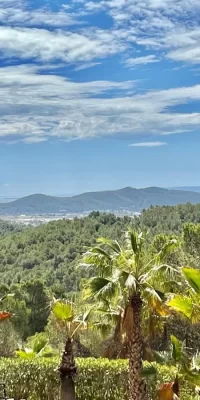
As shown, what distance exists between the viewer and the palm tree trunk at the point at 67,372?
35.1ft

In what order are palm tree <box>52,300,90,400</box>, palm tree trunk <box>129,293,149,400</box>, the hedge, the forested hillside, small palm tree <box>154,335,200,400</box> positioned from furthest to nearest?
the forested hillside
the hedge
palm tree <box>52,300,90,400</box>
palm tree trunk <box>129,293,149,400</box>
small palm tree <box>154,335,200,400</box>

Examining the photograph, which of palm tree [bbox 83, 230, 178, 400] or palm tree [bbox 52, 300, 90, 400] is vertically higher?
palm tree [bbox 83, 230, 178, 400]

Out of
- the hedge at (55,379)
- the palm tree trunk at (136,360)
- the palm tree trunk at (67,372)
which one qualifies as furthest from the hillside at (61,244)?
the palm tree trunk at (136,360)

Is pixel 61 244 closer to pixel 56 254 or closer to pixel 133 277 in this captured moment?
pixel 56 254

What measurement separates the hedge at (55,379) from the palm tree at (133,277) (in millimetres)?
2071

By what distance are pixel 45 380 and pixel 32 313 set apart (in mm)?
11653

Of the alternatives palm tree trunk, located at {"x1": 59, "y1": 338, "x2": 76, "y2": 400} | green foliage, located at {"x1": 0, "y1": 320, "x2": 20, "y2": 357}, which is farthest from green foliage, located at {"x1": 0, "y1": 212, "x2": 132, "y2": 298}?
palm tree trunk, located at {"x1": 59, "y1": 338, "x2": 76, "y2": 400}

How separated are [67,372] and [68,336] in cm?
91

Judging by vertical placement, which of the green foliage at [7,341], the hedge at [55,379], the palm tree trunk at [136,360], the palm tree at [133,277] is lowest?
the green foliage at [7,341]

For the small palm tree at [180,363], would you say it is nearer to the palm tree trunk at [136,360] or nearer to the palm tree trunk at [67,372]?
the palm tree trunk at [136,360]

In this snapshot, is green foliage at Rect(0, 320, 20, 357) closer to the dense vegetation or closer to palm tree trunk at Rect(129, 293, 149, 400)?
the dense vegetation

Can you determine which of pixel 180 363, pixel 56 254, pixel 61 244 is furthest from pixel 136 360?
pixel 61 244

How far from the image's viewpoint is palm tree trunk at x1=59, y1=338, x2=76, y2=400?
1070cm

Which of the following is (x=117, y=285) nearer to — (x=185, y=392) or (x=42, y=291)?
(x=185, y=392)
